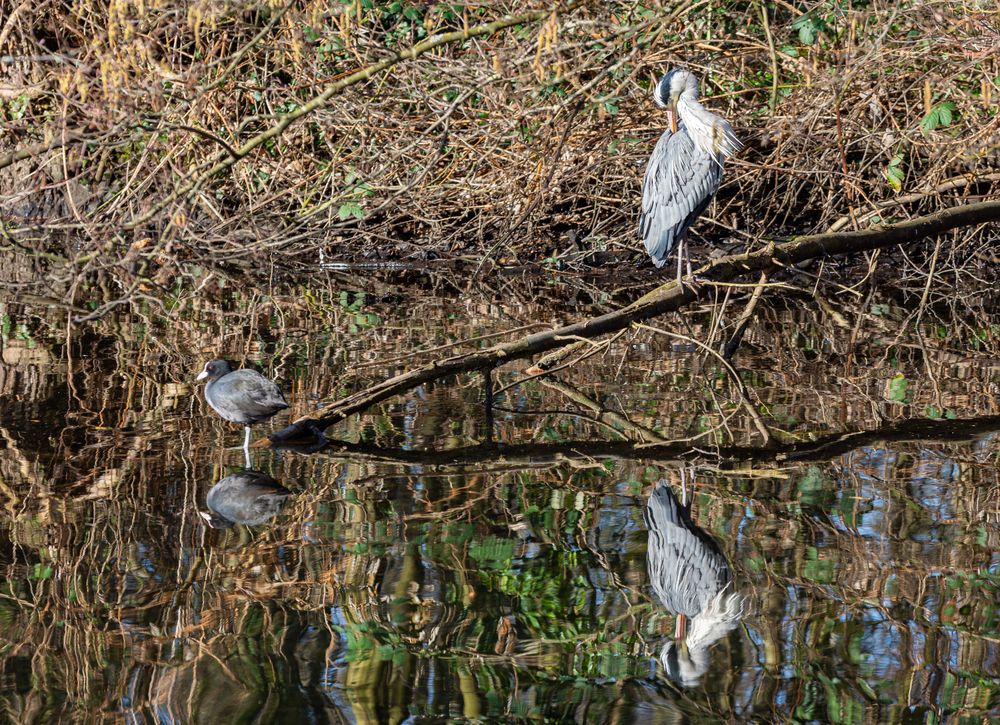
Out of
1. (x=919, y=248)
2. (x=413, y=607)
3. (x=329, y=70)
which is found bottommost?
(x=413, y=607)

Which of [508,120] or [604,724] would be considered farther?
[508,120]

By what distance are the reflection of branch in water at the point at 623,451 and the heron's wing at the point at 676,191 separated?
1.43 meters

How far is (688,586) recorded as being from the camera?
3.43 meters

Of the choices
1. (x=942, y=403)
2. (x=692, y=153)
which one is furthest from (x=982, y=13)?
(x=942, y=403)

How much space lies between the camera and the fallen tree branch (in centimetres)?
509

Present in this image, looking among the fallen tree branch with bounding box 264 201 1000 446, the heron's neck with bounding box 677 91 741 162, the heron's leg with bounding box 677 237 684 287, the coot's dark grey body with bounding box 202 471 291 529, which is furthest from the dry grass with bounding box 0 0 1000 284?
the coot's dark grey body with bounding box 202 471 291 529

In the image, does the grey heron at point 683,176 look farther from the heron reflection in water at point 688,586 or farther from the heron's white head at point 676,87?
the heron reflection in water at point 688,586

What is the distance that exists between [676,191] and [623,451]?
173 cm

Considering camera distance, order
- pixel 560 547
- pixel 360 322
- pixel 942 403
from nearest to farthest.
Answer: pixel 560 547, pixel 942 403, pixel 360 322

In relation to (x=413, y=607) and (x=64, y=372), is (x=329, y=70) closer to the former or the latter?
(x=64, y=372)

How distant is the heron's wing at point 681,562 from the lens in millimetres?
3357

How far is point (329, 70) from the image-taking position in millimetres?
9422

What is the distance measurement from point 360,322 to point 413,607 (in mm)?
4707

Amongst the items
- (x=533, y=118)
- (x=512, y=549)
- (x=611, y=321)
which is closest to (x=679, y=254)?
(x=611, y=321)
